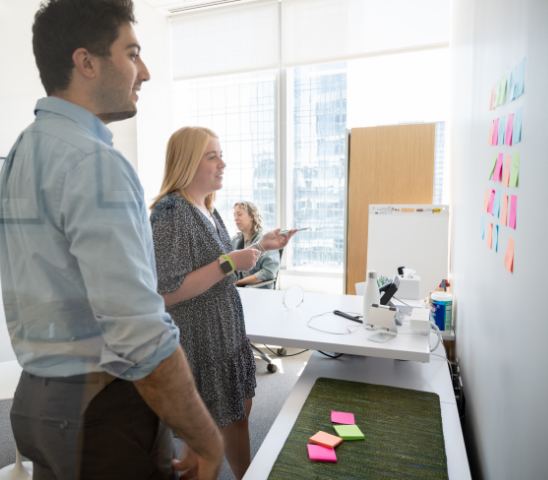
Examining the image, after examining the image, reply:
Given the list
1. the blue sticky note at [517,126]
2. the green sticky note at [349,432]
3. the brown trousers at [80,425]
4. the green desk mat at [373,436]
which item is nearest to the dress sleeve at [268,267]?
the green desk mat at [373,436]

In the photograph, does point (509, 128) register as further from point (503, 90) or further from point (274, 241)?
point (274, 241)

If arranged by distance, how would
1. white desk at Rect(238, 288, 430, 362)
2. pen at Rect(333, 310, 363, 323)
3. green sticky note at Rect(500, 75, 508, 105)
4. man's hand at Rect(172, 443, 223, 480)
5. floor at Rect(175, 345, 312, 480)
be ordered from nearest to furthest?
1. man's hand at Rect(172, 443, 223, 480)
2. green sticky note at Rect(500, 75, 508, 105)
3. white desk at Rect(238, 288, 430, 362)
4. floor at Rect(175, 345, 312, 480)
5. pen at Rect(333, 310, 363, 323)

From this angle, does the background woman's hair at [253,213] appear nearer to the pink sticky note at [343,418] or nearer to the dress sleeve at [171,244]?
the dress sleeve at [171,244]

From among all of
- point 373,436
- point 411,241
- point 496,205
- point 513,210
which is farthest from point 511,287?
A: point 411,241

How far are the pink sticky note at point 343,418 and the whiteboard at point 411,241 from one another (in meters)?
2.00

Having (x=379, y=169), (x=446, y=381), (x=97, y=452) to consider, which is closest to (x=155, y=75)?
(x=97, y=452)

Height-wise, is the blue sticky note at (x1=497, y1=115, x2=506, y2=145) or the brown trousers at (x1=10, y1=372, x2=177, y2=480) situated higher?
the blue sticky note at (x1=497, y1=115, x2=506, y2=145)

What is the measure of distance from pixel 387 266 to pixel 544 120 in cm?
248

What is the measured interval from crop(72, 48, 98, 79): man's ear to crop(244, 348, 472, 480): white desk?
87 centimetres

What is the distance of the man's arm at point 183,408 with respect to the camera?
18.1 inches

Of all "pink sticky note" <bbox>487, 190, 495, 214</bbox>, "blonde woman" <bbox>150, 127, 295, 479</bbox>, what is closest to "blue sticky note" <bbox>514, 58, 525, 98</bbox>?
"pink sticky note" <bbox>487, 190, 495, 214</bbox>

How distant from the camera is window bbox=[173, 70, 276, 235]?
0.72 m

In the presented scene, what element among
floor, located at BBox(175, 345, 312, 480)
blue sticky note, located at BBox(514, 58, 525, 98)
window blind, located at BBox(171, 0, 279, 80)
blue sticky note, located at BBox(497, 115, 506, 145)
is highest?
window blind, located at BBox(171, 0, 279, 80)

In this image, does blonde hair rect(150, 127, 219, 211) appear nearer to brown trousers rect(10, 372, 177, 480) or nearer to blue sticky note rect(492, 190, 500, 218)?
brown trousers rect(10, 372, 177, 480)
